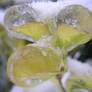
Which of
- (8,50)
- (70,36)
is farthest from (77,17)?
(8,50)

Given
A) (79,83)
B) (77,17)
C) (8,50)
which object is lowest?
(8,50)

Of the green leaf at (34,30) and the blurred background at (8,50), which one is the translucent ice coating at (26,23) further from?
the blurred background at (8,50)

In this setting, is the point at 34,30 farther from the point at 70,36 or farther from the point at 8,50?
the point at 8,50

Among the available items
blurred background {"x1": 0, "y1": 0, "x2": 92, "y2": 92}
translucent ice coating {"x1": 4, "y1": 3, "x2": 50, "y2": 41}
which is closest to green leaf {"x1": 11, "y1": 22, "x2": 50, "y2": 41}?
translucent ice coating {"x1": 4, "y1": 3, "x2": 50, "y2": 41}

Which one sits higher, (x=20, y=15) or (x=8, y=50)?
(x=20, y=15)

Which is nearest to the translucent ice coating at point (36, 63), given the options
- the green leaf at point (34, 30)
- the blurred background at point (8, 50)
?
the green leaf at point (34, 30)

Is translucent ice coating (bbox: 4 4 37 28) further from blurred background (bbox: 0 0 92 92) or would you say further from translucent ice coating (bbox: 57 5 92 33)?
blurred background (bbox: 0 0 92 92)
